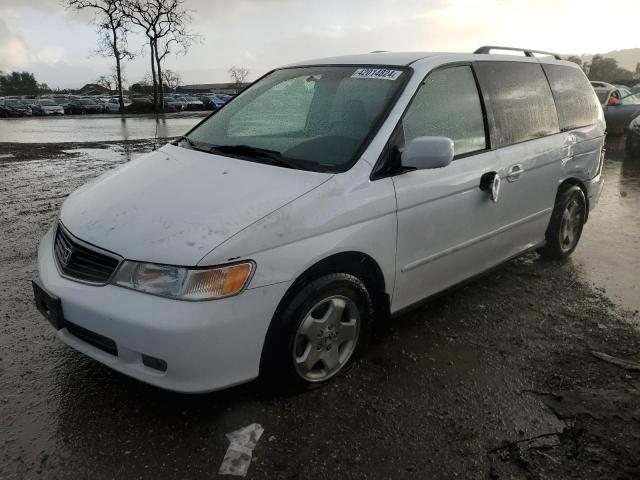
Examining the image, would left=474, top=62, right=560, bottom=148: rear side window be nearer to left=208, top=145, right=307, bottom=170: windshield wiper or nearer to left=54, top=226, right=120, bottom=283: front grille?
→ left=208, top=145, right=307, bottom=170: windshield wiper

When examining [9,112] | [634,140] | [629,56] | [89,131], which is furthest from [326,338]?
[629,56]

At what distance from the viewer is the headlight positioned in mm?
2235

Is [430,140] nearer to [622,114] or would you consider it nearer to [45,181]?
[45,181]

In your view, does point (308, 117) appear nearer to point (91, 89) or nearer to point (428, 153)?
point (428, 153)

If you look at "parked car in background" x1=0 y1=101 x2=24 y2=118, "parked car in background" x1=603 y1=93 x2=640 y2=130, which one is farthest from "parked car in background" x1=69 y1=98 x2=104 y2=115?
"parked car in background" x1=603 y1=93 x2=640 y2=130

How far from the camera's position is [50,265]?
8.95ft

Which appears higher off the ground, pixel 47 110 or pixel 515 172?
pixel 515 172

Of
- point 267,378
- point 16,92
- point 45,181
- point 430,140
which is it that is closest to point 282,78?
point 430,140

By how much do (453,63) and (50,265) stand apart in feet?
9.00

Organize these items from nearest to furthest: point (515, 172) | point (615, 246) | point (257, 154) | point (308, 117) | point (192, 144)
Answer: point (257, 154), point (308, 117), point (192, 144), point (515, 172), point (615, 246)

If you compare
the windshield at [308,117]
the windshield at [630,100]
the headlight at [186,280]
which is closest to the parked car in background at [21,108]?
the windshield at [630,100]

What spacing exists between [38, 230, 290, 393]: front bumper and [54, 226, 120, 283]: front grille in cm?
6

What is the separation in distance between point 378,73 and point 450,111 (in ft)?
1.73

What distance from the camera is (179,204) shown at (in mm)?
2566
